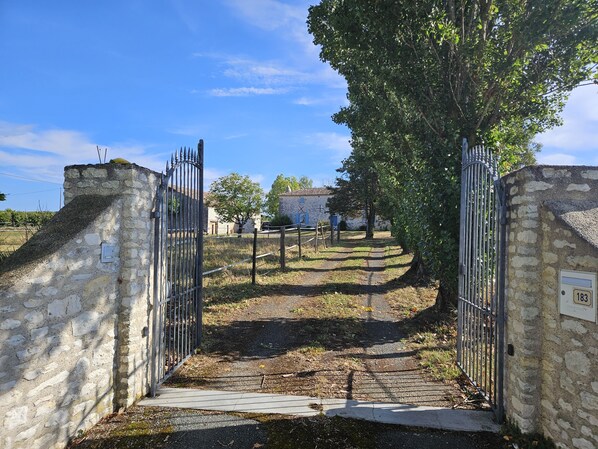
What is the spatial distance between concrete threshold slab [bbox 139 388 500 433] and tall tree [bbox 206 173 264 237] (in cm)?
4556

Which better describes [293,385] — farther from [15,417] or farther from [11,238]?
[11,238]

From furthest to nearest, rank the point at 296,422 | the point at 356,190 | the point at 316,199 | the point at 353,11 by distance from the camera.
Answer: the point at 316,199, the point at 356,190, the point at 353,11, the point at 296,422

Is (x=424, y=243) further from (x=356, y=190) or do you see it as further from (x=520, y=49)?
(x=356, y=190)

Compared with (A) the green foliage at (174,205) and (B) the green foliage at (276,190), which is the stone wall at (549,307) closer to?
(A) the green foliage at (174,205)

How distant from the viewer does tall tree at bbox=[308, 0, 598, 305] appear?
21.9 feet

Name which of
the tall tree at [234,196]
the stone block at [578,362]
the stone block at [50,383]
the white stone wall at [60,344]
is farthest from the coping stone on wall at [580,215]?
the tall tree at [234,196]

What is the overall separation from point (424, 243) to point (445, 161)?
1.60 meters

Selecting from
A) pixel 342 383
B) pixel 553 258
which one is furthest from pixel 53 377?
pixel 553 258

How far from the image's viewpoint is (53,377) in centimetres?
331

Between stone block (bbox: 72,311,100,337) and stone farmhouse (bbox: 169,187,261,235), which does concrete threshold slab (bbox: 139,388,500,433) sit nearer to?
stone block (bbox: 72,311,100,337)

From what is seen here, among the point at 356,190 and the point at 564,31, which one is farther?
the point at 356,190

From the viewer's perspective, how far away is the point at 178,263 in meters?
5.39

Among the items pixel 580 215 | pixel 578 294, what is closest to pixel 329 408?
pixel 578 294

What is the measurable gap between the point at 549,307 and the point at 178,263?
177 inches
